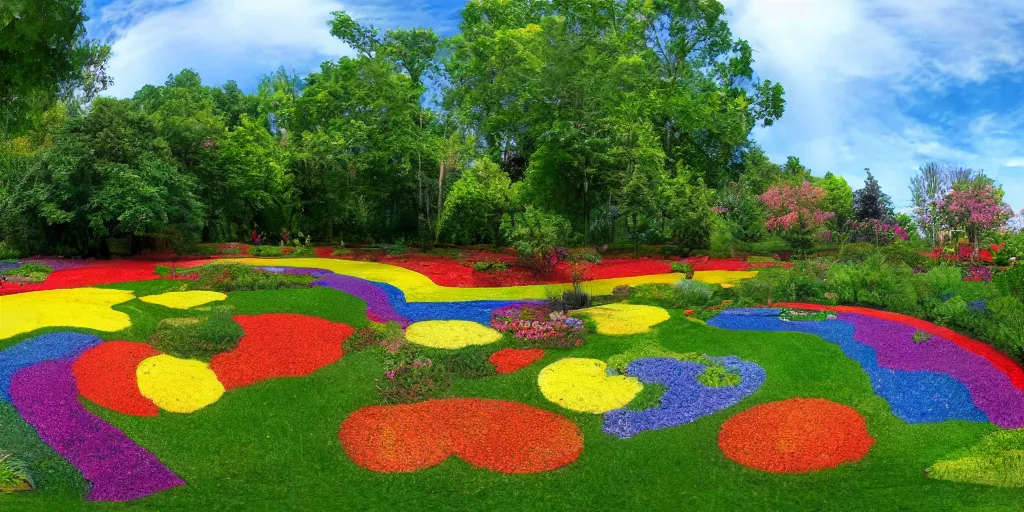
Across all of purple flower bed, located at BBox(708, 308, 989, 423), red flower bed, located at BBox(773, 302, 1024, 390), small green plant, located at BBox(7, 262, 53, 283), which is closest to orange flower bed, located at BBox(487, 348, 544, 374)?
purple flower bed, located at BBox(708, 308, 989, 423)

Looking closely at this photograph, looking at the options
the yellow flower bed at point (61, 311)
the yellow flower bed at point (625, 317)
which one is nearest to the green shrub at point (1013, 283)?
the yellow flower bed at point (625, 317)

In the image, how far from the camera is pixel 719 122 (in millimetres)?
39281

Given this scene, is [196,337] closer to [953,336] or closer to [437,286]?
[437,286]

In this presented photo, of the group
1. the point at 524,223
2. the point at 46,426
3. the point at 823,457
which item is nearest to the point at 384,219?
the point at 524,223

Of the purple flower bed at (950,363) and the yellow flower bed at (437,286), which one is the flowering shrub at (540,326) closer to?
the yellow flower bed at (437,286)

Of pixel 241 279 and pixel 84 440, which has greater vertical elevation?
pixel 241 279

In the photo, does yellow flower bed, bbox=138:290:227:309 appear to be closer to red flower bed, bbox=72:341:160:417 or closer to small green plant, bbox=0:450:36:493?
red flower bed, bbox=72:341:160:417

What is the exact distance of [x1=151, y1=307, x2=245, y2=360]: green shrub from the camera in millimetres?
12383

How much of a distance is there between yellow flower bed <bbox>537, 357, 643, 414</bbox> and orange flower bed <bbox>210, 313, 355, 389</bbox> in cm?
424

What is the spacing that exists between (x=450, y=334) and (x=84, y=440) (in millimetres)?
6946

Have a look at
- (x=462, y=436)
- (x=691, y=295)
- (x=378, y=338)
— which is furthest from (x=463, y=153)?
(x=462, y=436)

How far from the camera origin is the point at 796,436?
30.0 ft

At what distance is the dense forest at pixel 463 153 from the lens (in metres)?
23.2

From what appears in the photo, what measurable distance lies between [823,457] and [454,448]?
4837 mm
